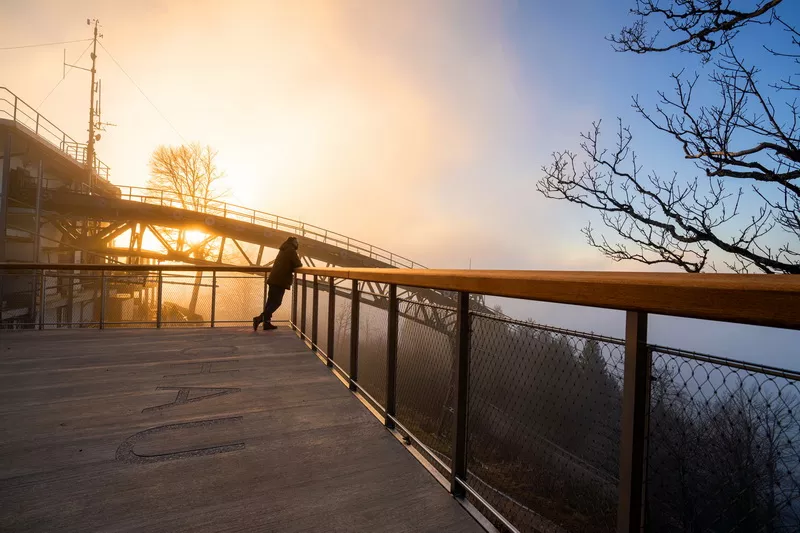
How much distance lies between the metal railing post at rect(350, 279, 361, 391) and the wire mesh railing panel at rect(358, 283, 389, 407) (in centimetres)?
5

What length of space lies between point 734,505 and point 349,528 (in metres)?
1.95

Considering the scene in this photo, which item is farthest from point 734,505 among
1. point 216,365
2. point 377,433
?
point 216,365

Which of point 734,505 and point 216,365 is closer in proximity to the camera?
point 734,505

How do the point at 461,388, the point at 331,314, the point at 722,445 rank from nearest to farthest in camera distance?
the point at 722,445 → the point at 461,388 → the point at 331,314

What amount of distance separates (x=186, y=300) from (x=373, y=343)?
725 centimetres

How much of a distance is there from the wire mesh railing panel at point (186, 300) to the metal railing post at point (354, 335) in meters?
6.25

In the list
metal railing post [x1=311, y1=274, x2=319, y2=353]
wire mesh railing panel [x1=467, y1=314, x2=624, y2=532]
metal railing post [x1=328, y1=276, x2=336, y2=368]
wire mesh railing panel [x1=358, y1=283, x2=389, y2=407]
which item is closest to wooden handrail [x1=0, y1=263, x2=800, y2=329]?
wire mesh railing panel [x1=467, y1=314, x2=624, y2=532]

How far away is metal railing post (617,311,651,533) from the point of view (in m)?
1.38

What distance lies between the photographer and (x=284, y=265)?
25.7 ft

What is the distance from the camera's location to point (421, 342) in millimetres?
3920

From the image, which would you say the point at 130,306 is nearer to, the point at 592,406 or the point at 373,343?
the point at 373,343

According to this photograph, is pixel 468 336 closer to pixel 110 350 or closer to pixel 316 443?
pixel 316 443

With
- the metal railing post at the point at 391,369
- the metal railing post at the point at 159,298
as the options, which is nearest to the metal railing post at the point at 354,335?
the metal railing post at the point at 391,369

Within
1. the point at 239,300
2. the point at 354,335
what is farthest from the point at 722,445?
the point at 239,300
